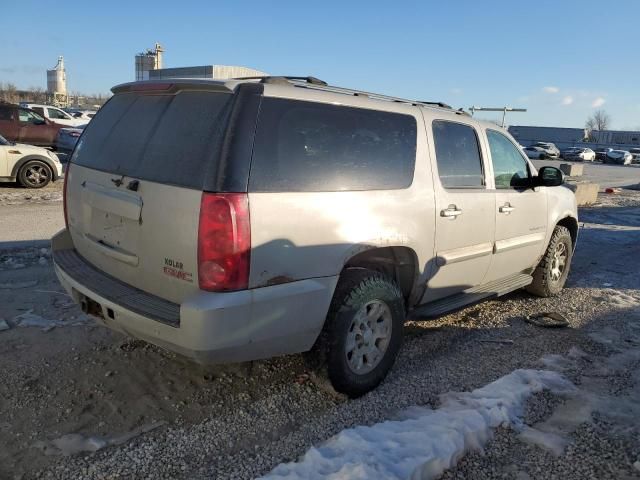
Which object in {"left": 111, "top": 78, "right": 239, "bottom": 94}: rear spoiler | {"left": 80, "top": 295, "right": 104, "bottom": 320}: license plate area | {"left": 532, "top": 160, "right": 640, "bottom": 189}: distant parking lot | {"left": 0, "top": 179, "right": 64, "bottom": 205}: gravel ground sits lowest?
Result: {"left": 0, "top": 179, "right": 64, "bottom": 205}: gravel ground

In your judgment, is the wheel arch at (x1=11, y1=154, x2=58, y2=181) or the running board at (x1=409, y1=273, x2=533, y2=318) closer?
the running board at (x1=409, y1=273, x2=533, y2=318)

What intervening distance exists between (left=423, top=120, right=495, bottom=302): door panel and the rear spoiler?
5.66ft

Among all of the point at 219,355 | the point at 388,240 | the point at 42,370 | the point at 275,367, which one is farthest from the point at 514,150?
the point at 42,370

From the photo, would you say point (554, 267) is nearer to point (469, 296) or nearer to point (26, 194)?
point (469, 296)

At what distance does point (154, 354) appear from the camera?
404cm

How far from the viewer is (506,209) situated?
4.77m

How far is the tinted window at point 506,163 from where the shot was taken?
4.85 m

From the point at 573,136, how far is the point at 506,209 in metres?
85.4

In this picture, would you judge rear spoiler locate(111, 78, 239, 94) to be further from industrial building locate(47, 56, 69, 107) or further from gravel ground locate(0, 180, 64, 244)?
industrial building locate(47, 56, 69, 107)

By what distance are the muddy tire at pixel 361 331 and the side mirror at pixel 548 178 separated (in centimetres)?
235

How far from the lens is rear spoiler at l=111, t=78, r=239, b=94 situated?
9.95 feet

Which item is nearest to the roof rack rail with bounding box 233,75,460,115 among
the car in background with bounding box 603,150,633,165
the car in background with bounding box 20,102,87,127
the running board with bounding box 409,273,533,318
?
the running board with bounding box 409,273,533,318

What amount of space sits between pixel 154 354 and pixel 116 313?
100 centimetres

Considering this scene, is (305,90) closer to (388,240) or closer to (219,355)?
(388,240)
